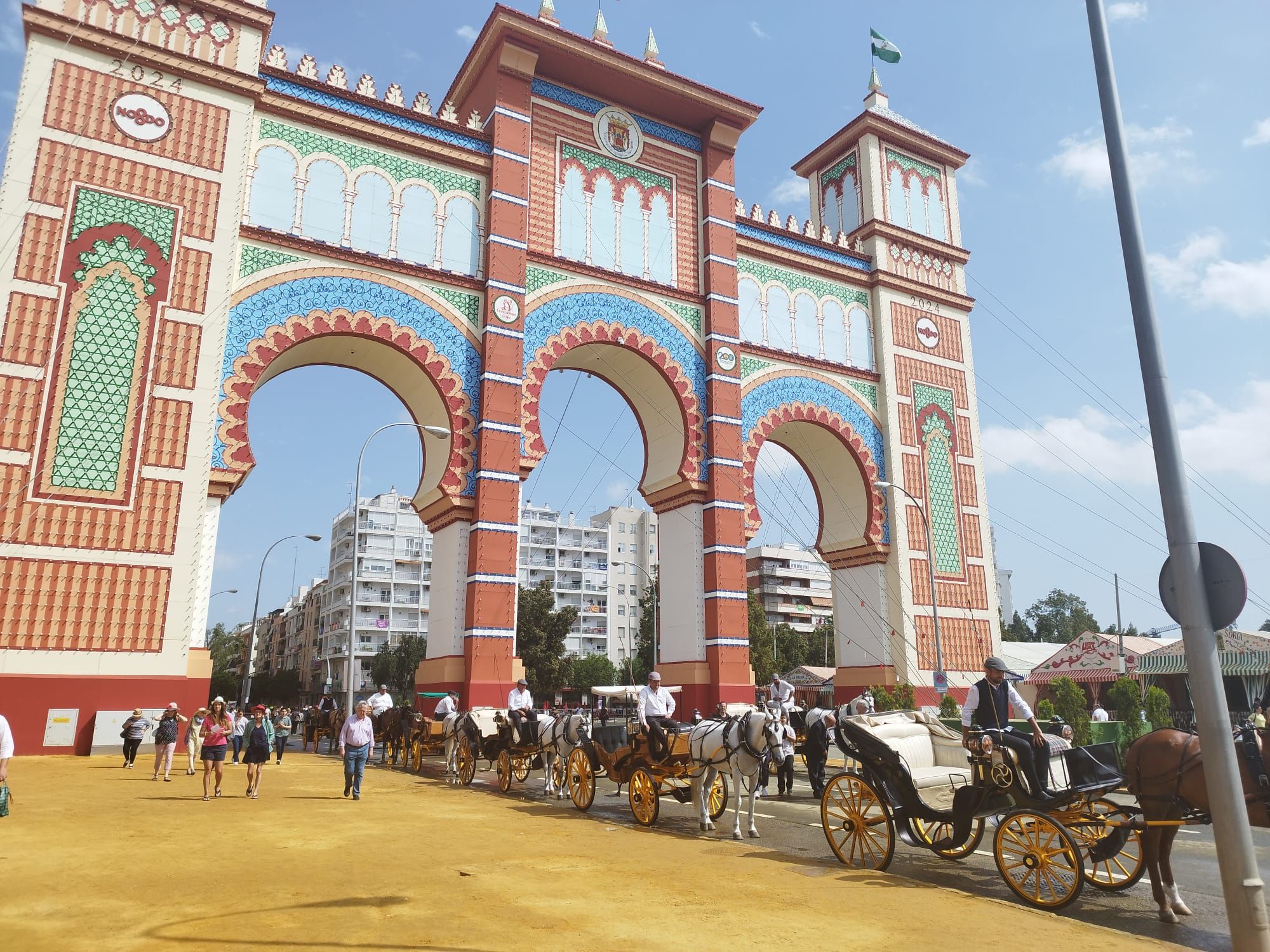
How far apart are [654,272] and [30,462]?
Answer: 15.0 meters

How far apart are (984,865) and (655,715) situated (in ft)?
14.6

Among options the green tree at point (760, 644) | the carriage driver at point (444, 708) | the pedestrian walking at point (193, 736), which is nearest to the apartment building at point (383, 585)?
the green tree at point (760, 644)

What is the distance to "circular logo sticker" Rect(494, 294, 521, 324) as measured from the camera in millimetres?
21359

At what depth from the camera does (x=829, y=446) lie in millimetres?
26734

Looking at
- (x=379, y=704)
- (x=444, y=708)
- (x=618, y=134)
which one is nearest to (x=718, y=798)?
(x=444, y=708)

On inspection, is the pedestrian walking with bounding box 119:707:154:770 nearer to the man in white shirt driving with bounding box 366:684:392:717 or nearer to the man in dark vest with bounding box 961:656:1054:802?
the man in white shirt driving with bounding box 366:684:392:717

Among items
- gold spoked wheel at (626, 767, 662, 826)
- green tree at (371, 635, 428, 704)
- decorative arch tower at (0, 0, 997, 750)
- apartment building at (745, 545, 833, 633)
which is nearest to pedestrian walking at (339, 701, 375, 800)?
gold spoked wheel at (626, 767, 662, 826)

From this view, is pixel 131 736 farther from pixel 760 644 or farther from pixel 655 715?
pixel 760 644

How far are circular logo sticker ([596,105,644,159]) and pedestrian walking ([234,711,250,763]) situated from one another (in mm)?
16846

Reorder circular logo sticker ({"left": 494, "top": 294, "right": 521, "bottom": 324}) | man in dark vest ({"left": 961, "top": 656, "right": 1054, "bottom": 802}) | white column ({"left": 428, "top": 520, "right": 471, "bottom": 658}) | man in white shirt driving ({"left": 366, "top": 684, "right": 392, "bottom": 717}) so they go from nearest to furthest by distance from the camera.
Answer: man in dark vest ({"left": 961, "top": 656, "right": 1054, "bottom": 802})
white column ({"left": 428, "top": 520, "right": 471, "bottom": 658})
man in white shirt driving ({"left": 366, "top": 684, "right": 392, "bottom": 717})
circular logo sticker ({"left": 494, "top": 294, "right": 521, "bottom": 324})

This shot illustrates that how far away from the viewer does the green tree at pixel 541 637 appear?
48406 mm

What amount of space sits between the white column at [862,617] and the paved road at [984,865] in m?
12.2

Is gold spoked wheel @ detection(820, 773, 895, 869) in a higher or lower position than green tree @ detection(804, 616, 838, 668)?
lower

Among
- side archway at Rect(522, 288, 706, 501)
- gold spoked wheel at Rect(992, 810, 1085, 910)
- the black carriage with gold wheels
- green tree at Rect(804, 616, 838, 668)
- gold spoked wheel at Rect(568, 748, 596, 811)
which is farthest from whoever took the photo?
green tree at Rect(804, 616, 838, 668)
